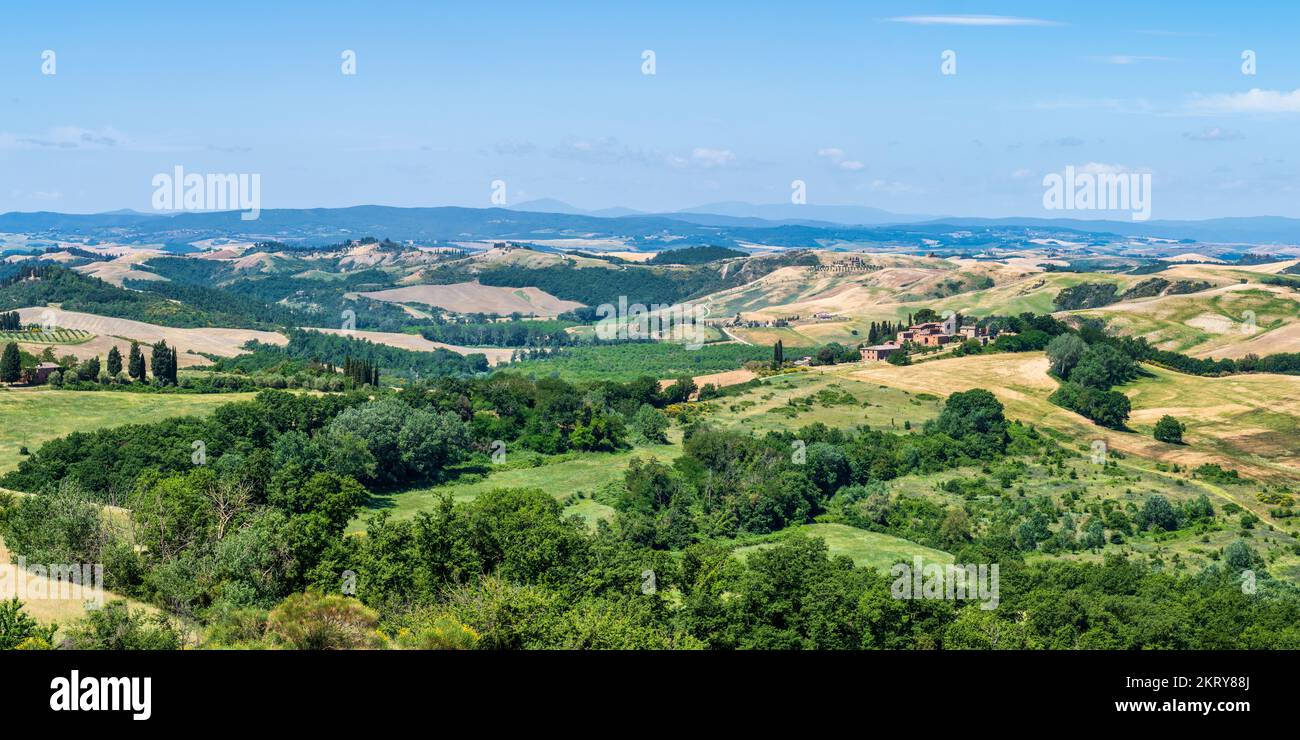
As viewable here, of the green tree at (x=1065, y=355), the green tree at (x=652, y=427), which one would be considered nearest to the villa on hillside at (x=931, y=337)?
the green tree at (x=1065, y=355)

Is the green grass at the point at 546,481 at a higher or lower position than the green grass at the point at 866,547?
higher

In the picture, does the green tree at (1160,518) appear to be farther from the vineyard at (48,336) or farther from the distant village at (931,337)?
the vineyard at (48,336)

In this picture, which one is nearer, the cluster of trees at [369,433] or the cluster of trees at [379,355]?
the cluster of trees at [369,433]

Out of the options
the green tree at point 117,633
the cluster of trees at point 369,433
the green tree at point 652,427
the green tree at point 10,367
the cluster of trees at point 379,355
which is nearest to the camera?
the green tree at point 117,633

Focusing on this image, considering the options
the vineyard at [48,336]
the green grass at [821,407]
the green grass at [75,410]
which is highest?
the vineyard at [48,336]

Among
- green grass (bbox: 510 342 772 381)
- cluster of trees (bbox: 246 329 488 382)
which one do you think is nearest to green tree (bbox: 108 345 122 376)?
cluster of trees (bbox: 246 329 488 382)

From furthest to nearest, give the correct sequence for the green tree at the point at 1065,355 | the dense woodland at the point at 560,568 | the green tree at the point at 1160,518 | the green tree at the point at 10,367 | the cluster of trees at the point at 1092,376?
the green tree at the point at 1065,355 < the cluster of trees at the point at 1092,376 < the green tree at the point at 10,367 < the green tree at the point at 1160,518 < the dense woodland at the point at 560,568
